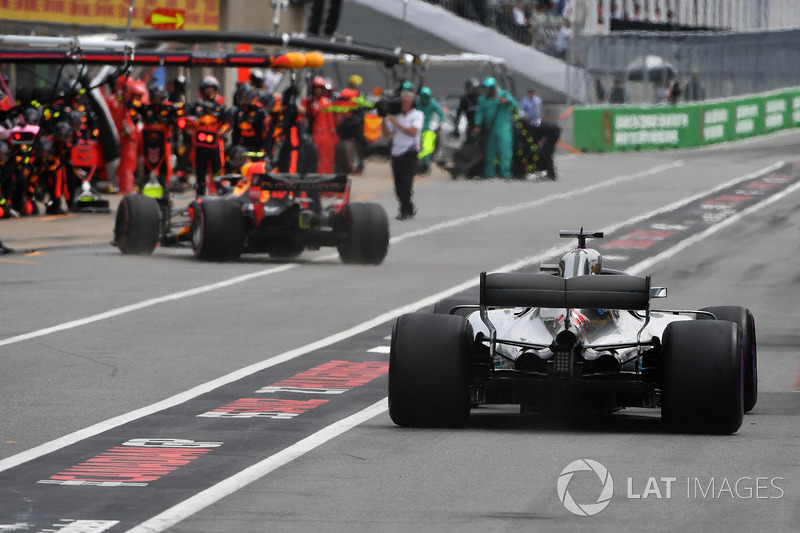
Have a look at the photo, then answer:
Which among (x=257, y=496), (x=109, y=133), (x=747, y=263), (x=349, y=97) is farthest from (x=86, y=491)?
(x=349, y=97)

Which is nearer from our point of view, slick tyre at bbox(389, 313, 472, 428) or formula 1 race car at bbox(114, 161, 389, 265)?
slick tyre at bbox(389, 313, 472, 428)

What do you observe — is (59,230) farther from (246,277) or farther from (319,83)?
(246,277)

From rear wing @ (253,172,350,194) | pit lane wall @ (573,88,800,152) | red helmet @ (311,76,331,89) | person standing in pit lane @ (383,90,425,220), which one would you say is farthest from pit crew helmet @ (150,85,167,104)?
pit lane wall @ (573,88,800,152)

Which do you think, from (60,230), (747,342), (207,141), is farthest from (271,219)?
(747,342)

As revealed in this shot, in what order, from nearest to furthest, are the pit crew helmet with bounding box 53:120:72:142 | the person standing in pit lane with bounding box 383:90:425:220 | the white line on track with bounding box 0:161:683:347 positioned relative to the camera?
the white line on track with bounding box 0:161:683:347, the pit crew helmet with bounding box 53:120:72:142, the person standing in pit lane with bounding box 383:90:425:220

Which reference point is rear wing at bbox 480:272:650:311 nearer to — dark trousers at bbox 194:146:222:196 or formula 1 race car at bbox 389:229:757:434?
formula 1 race car at bbox 389:229:757:434

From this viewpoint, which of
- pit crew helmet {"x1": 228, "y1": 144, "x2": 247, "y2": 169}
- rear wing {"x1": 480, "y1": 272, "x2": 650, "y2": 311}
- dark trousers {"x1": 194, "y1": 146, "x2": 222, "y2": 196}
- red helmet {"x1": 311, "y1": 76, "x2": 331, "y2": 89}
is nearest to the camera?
rear wing {"x1": 480, "y1": 272, "x2": 650, "y2": 311}

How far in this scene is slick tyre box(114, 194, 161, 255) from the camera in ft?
65.9

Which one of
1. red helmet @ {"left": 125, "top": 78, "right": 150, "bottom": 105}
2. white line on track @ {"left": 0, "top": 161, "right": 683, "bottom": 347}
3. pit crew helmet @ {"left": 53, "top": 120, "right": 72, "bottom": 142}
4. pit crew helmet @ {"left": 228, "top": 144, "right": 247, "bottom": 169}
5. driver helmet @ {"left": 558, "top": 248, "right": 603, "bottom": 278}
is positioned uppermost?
red helmet @ {"left": 125, "top": 78, "right": 150, "bottom": 105}

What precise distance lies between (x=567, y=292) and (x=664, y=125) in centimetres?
3569

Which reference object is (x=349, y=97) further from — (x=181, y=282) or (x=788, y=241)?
(x=181, y=282)

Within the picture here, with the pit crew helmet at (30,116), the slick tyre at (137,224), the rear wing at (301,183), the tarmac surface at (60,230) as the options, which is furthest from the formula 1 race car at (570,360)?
the pit crew helmet at (30,116)

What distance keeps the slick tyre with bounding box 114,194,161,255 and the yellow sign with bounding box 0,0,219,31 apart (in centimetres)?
950

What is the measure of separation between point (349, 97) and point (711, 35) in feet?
61.9
